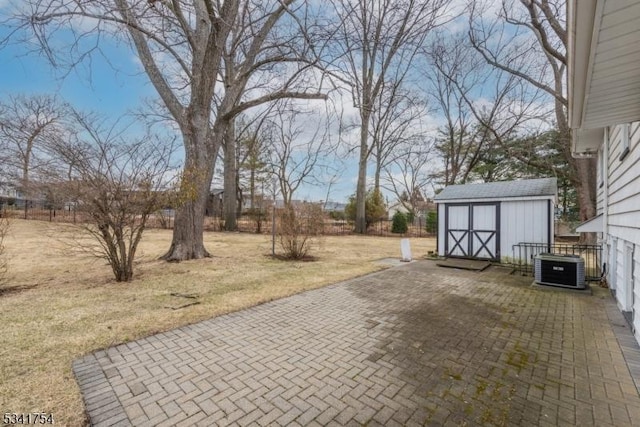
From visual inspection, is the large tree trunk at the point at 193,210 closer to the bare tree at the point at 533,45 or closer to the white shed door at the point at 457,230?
the white shed door at the point at 457,230

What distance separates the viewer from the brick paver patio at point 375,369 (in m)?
2.06

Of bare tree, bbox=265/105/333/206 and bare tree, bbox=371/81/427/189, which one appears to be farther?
bare tree, bbox=265/105/333/206

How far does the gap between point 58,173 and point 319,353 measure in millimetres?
5721

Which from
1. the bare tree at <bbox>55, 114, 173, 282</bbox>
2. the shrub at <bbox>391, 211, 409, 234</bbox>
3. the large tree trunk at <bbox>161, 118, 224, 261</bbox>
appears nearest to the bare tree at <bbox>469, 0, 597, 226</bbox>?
the shrub at <bbox>391, 211, 409, 234</bbox>

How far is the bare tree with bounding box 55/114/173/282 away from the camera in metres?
5.18

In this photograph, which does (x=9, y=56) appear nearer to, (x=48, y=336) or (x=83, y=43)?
(x=83, y=43)

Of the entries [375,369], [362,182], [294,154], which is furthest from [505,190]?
[294,154]

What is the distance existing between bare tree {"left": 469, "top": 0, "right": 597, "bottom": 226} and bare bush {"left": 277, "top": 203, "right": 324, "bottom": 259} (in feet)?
25.8

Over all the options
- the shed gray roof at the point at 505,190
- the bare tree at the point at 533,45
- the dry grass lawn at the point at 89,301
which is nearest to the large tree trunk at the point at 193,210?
the dry grass lawn at the point at 89,301

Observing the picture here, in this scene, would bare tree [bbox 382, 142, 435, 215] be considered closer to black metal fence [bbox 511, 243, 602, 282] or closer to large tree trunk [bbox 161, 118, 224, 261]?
black metal fence [bbox 511, 243, 602, 282]

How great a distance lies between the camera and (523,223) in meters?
8.29

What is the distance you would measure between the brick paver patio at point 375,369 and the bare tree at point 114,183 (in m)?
3.17

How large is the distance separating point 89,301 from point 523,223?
10410 millimetres

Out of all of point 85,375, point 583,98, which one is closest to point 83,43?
point 85,375
